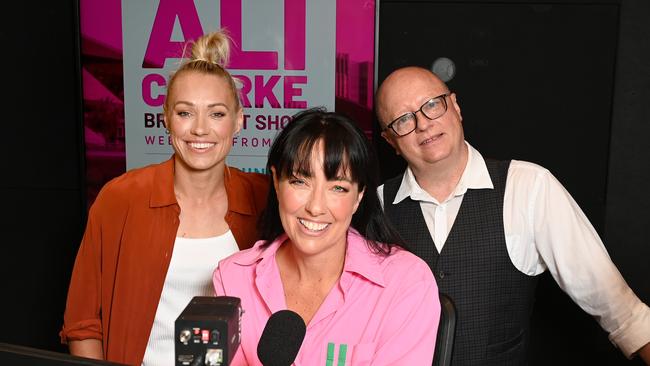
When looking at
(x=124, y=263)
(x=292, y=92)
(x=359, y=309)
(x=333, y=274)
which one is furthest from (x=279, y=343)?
(x=292, y=92)

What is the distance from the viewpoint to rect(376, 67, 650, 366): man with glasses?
6.81 feet

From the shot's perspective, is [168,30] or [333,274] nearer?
[333,274]

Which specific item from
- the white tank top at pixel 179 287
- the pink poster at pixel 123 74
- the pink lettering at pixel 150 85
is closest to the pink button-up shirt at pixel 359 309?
the white tank top at pixel 179 287

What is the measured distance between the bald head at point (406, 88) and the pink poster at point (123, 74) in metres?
0.57

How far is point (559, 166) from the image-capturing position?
2.80 meters

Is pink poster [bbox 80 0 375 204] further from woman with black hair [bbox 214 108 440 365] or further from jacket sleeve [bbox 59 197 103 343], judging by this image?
woman with black hair [bbox 214 108 440 365]

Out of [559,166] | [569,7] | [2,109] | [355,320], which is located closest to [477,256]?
[355,320]

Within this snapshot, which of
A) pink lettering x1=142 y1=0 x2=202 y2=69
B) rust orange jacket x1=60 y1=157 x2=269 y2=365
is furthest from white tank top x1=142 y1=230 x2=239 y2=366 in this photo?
pink lettering x1=142 y1=0 x2=202 y2=69

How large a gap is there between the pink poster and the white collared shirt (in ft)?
2.62

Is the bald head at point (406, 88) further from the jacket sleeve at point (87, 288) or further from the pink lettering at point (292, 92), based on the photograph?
the jacket sleeve at point (87, 288)

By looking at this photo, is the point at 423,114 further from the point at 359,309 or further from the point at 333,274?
the point at 359,309

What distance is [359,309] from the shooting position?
5.39 ft

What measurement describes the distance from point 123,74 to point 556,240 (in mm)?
2019

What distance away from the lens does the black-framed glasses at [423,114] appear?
2.19 metres
